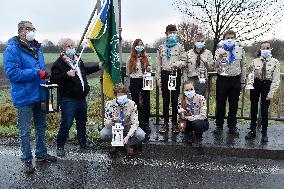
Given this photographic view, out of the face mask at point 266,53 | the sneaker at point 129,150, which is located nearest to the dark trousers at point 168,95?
the sneaker at point 129,150

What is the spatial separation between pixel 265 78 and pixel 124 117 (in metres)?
2.54

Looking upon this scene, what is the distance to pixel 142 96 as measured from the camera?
24.3 feet

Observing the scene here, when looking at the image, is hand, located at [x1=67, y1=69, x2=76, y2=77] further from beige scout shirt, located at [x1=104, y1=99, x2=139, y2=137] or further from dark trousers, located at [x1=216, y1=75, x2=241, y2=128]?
dark trousers, located at [x1=216, y1=75, x2=241, y2=128]

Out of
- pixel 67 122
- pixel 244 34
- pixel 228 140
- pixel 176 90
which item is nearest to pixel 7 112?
pixel 67 122

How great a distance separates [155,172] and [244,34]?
1591 cm

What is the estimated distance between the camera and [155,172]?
19.3ft

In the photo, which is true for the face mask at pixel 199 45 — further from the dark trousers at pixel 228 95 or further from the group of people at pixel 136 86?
the dark trousers at pixel 228 95

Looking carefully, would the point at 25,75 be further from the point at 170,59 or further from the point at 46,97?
the point at 170,59

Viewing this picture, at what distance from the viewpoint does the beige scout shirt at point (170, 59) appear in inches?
280

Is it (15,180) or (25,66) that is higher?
(25,66)

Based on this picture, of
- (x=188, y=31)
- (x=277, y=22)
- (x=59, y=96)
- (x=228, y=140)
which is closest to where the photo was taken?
(x=59, y=96)

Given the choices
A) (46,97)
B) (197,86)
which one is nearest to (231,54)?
(197,86)

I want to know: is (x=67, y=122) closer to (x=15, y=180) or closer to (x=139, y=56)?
(x=15, y=180)

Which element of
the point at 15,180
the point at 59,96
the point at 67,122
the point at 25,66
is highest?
the point at 25,66
